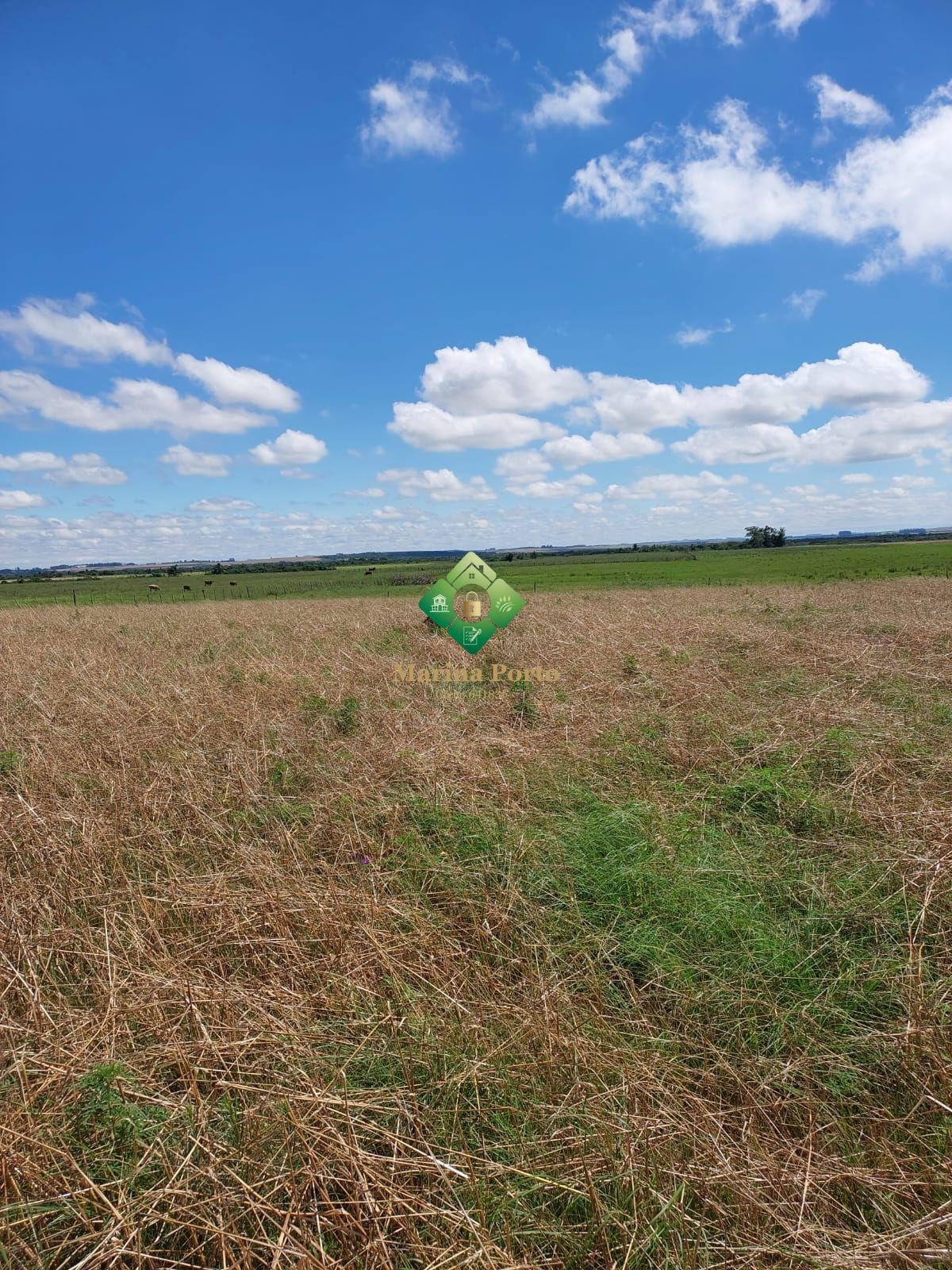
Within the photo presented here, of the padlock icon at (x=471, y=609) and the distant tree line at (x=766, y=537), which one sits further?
the distant tree line at (x=766, y=537)

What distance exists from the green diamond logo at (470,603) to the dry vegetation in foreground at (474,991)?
6088mm

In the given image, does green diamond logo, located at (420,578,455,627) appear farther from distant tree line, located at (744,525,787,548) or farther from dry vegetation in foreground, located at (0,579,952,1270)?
distant tree line, located at (744,525,787,548)

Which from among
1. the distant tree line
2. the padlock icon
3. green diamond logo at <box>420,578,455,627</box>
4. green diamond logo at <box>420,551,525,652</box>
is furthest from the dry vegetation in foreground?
the distant tree line

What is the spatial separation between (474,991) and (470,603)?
36.2ft

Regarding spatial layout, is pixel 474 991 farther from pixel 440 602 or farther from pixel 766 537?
pixel 766 537

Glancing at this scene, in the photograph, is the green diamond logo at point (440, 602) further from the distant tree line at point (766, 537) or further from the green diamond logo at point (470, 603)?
the distant tree line at point (766, 537)

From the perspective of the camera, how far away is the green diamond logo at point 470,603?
13.4 m

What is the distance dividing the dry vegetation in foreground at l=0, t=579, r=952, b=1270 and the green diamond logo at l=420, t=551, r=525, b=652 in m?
6.09

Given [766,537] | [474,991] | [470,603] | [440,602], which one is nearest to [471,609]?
[470,603]

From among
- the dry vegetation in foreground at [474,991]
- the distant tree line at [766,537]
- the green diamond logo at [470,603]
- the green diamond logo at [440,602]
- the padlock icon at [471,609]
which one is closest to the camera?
the dry vegetation in foreground at [474,991]

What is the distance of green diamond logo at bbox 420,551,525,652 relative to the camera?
13.4 meters

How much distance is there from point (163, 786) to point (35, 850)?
1.15 m

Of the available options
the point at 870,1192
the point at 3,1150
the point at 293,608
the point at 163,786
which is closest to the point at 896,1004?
the point at 870,1192

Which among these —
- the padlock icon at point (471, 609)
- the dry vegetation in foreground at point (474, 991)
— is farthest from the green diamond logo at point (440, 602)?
the dry vegetation in foreground at point (474, 991)
